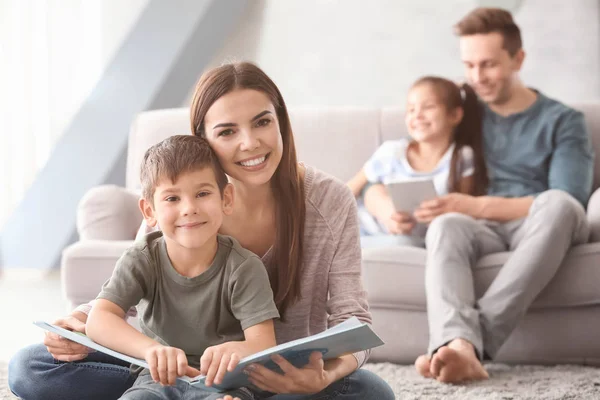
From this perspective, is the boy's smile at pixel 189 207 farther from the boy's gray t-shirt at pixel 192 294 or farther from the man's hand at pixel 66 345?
the man's hand at pixel 66 345

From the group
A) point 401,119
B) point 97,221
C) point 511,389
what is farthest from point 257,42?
point 511,389

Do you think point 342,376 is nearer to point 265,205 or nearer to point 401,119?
point 265,205

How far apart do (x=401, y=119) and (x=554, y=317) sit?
94 centimetres

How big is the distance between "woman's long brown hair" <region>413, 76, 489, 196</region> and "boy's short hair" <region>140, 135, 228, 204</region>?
4.74ft

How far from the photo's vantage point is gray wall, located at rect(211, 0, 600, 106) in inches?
146

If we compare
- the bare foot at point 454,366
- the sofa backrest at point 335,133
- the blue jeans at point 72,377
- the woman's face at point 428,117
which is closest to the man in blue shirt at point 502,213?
the bare foot at point 454,366

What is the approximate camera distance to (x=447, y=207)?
8.52 ft

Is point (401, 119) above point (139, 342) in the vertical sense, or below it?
above

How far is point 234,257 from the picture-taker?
1394 millimetres

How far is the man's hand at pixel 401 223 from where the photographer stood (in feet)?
8.59

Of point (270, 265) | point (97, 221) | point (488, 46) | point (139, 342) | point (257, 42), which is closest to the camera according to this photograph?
point (139, 342)

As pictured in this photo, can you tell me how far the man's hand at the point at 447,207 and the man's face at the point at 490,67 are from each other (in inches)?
16.5

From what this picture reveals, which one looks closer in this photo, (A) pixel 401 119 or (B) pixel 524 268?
(B) pixel 524 268

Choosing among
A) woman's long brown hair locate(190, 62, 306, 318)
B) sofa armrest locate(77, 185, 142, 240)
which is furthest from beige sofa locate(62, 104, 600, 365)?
woman's long brown hair locate(190, 62, 306, 318)
